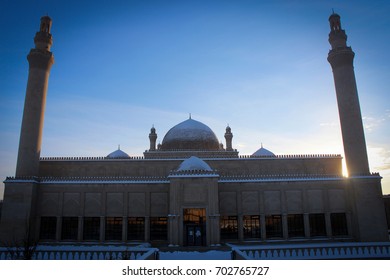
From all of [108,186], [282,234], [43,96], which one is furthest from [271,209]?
[43,96]

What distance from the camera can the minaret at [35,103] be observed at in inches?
953

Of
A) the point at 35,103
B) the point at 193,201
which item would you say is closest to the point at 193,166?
the point at 193,201

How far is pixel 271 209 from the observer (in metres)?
24.0

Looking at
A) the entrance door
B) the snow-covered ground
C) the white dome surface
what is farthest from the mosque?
the white dome surface

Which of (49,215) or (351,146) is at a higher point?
(351,146)

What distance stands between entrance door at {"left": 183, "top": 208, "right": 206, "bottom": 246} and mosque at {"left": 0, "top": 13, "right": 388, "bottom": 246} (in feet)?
0.22

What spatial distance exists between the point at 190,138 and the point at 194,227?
1200 centimetres

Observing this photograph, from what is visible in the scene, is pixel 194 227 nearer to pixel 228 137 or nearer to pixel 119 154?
pixel 119 154

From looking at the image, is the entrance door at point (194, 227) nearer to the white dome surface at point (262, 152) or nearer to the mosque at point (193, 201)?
the mosque at point (193, 201)

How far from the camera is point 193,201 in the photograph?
2152cm

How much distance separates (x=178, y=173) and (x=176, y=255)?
6.25 metres
